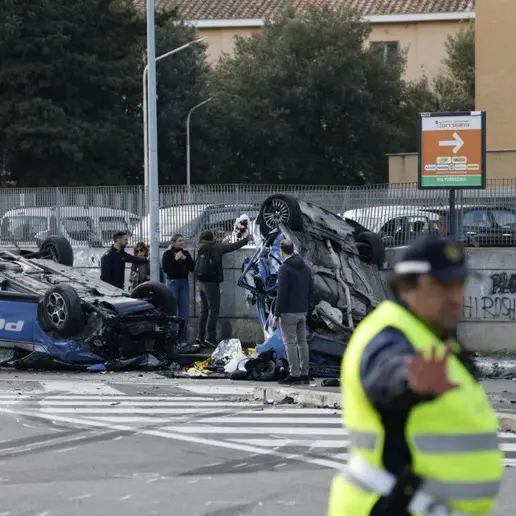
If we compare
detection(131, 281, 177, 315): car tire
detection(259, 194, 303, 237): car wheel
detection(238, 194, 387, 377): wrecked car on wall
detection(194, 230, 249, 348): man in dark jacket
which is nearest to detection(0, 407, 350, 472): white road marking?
detection(238, 194, 387, 377): wrecked car on wall

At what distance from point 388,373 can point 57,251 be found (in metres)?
15.6

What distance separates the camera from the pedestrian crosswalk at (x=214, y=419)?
421 inches

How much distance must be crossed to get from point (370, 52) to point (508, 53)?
17.0 metres

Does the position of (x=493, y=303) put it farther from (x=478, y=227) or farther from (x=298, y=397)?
(x=298, y=397)

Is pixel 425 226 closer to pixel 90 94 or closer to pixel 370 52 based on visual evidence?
pixel 90 94

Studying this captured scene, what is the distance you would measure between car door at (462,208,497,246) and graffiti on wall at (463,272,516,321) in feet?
1.86

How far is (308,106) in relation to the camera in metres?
56.2

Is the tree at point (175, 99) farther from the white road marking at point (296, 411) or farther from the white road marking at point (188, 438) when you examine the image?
the white road marking at point (188, 438)

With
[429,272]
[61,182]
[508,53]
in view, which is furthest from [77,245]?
[61,182]

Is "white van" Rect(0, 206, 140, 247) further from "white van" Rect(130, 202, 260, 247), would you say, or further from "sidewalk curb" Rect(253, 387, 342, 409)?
"sidewalk curb" Rect(253, 387, 342, 409)

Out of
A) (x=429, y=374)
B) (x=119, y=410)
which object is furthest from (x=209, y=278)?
(x=429, y=374)

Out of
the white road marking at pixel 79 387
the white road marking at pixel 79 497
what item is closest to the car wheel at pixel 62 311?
the white road marking at pixel 79 387

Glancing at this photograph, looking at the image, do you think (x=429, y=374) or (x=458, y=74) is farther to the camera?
(x=458, y=74)

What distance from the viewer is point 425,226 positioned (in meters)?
19.0
